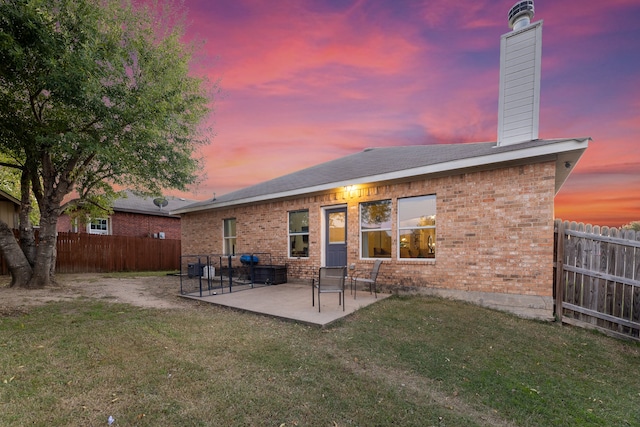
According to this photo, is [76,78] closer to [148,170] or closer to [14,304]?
[148,170]

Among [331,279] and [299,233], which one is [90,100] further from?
[331,279]

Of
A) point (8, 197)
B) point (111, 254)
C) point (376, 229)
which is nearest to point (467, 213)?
point (376, 229)

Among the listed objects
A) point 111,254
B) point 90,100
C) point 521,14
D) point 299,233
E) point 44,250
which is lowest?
point 111,254

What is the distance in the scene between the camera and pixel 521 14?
711 centimetres

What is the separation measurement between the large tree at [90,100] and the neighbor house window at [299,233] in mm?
4017

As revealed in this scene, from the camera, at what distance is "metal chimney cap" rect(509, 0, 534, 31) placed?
7031mm

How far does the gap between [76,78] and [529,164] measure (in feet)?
32.4

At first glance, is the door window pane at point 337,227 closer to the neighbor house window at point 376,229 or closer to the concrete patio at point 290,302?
the neighbor house window at point 376,229

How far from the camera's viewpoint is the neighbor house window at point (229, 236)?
40.5 feet

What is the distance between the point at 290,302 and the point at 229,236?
656cm

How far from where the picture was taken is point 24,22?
580 centimetres

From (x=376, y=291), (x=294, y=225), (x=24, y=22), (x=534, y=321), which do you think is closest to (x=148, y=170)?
(x=24, y=22)

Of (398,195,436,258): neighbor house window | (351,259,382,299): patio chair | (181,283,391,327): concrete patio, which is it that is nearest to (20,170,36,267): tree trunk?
(181,283,391,327): concrete patio

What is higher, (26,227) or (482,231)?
(482,231)
